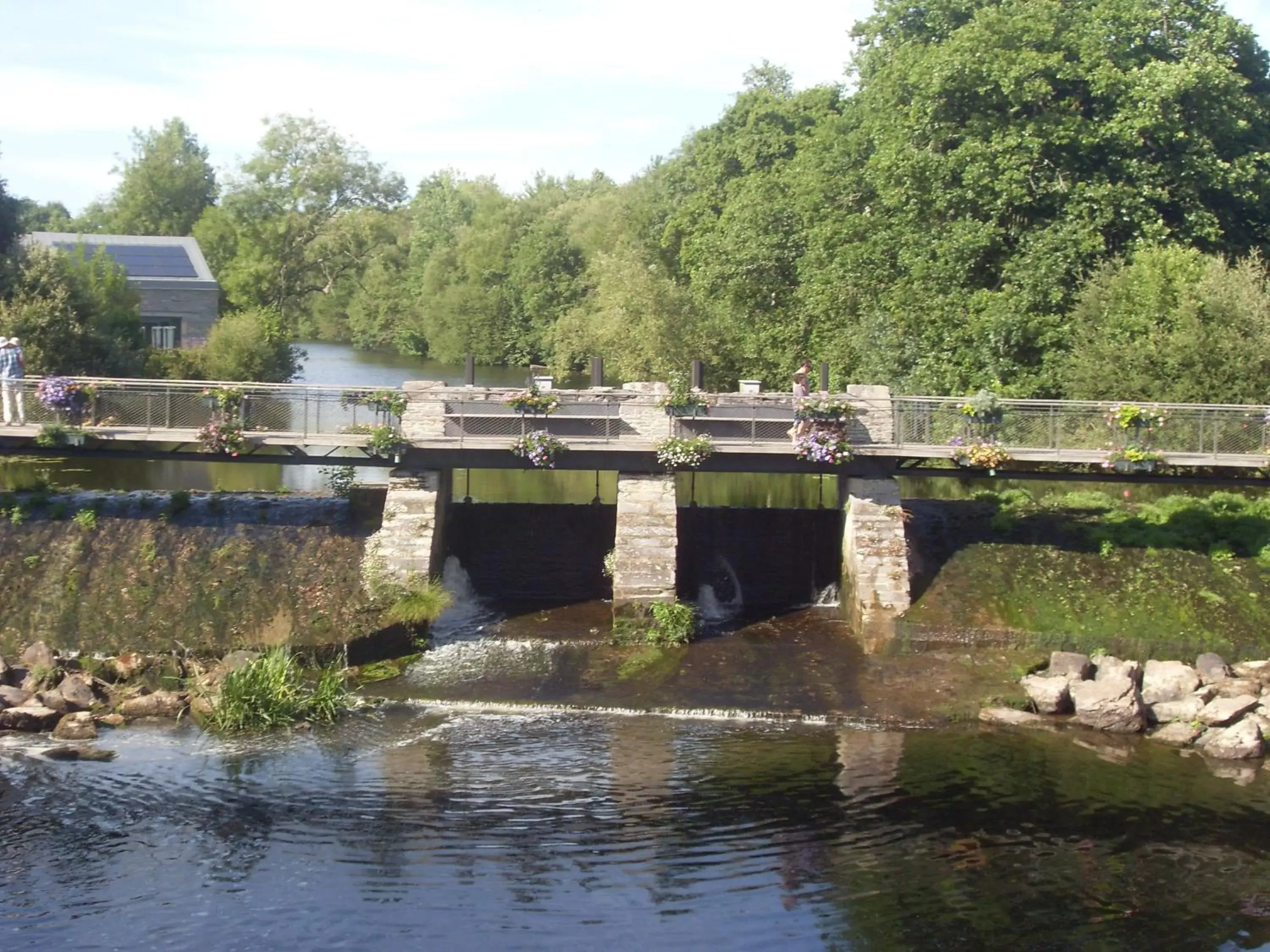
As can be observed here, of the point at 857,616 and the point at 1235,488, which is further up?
the point at 1235,488

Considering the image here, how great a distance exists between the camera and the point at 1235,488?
96.9ft

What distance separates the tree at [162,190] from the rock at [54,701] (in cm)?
7499

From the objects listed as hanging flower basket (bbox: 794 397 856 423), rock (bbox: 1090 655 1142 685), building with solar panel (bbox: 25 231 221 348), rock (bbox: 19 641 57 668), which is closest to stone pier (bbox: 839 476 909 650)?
hanging flower basket (bbox: 794 397 856 423)

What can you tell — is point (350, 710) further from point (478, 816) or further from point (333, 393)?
point (333, 393)

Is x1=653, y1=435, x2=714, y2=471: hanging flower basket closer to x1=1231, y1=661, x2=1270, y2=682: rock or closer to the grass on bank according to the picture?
the grass on bank

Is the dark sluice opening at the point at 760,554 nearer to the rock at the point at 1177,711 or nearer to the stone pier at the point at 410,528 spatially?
the stone pier at the point at 410,528

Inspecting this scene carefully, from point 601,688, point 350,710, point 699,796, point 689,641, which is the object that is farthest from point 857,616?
point 350,710

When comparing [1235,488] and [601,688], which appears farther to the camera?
[1235,488]

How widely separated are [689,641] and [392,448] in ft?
19.9

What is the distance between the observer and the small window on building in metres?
51.7

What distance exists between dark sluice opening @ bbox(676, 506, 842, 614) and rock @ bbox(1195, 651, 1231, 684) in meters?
6.72

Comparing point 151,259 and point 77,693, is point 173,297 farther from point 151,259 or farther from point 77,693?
point 77,693

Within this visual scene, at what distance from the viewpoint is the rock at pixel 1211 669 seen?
73.8 ft

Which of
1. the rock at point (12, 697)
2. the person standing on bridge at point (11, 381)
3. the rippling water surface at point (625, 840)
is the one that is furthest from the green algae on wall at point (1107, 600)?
the person standing on bridge at point (11, 381)
